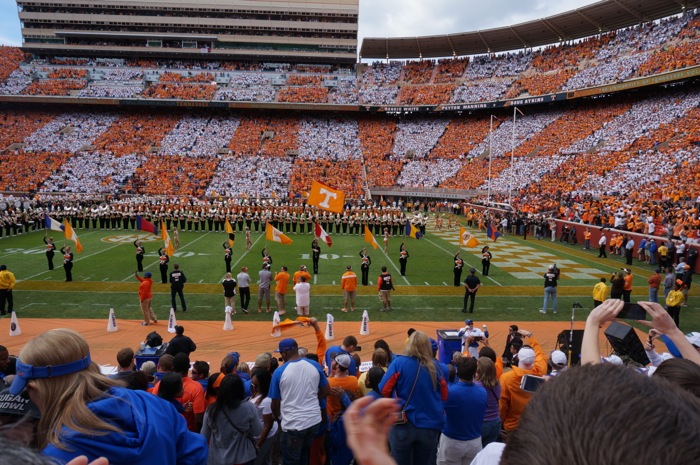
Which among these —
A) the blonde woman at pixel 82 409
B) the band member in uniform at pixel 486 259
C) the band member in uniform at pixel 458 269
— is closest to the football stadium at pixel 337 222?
the blonde woman at pixel 82 409

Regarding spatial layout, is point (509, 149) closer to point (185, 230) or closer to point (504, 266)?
point (504, 266)

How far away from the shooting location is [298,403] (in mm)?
4312

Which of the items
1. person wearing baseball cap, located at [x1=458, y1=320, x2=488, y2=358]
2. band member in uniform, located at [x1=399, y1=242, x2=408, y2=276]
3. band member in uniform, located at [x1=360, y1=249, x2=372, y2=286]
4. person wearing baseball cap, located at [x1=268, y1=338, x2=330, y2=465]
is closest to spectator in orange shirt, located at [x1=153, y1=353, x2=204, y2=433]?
person wearing baseball cap, located at [x1=268, y1=338, x2=330, y2=465]

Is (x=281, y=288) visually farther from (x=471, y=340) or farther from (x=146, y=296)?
(x=471, y=340)

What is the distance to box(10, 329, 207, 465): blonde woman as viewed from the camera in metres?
1.80

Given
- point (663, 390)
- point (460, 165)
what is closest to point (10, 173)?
point (460, 165)

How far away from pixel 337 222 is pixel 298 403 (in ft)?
88.0

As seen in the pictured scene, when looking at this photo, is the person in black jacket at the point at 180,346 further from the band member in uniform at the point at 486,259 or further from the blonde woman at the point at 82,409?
the band member in uniform at the point at 486,259

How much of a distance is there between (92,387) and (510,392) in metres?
4.41

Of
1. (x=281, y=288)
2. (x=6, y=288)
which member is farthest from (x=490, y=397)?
(x=6, y=288)

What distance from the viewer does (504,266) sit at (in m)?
21.1

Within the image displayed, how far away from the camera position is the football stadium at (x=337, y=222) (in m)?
4.09

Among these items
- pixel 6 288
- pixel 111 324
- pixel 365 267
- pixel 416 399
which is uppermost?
pixel 416 399

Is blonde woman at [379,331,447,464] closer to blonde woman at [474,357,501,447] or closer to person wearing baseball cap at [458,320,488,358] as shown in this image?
blonde woman at [474,357,501,447]
